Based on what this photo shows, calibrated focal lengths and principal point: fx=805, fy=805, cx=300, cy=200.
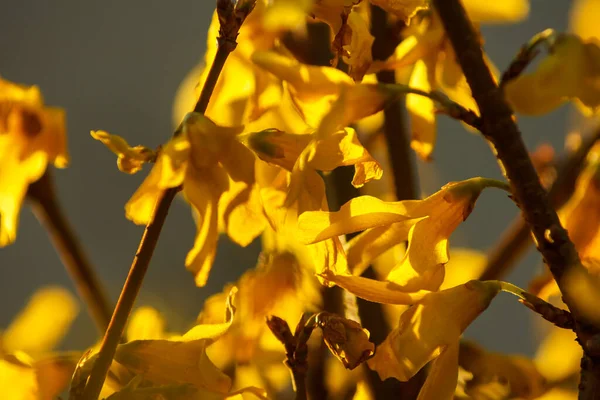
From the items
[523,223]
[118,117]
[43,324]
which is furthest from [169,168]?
[118,117]

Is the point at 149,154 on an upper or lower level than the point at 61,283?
upper

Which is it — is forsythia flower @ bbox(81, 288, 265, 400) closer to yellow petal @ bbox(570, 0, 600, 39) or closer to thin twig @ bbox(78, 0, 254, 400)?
thin twig @ bbox(78, 0, 254, 400)

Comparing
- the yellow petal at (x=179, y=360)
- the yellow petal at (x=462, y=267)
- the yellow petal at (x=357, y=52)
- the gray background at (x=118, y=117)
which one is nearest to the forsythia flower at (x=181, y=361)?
the yellow petal at (x=179, y=360)

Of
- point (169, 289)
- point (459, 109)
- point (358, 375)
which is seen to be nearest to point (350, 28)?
point (459, 109)

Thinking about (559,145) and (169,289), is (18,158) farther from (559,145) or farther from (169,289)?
(559,145)

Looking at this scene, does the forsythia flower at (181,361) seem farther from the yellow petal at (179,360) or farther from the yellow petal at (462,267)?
the yellow petal at (462,267)

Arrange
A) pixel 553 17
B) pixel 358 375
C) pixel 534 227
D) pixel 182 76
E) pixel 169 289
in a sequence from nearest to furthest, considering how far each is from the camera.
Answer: pixel 534 227 → pixel 358 375 → pixel 169 289 → pixel 553 17 → pixel 182 76

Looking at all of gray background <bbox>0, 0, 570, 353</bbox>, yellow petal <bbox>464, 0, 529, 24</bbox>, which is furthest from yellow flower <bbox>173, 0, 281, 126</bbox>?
gray background <bbox>0, 0, 570, 353</bbox>

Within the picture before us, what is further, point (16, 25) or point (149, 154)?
point (16, 25)
